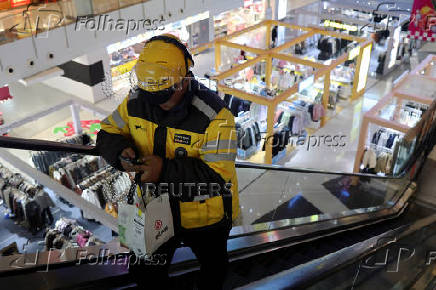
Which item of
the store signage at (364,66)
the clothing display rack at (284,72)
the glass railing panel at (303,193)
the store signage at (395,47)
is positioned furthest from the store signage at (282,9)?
the glass railing panel at (303,193)

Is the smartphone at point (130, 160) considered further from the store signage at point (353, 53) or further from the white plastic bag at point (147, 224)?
the store signage at point (353, 53)

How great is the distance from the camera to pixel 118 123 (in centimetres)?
224

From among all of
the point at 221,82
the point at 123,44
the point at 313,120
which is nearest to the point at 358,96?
the point at 313,120

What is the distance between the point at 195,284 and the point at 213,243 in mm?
518

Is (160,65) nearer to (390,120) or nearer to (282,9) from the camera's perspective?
(390,120)

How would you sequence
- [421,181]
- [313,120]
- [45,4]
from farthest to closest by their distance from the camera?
[313,120] < [45,4] < [421,181]

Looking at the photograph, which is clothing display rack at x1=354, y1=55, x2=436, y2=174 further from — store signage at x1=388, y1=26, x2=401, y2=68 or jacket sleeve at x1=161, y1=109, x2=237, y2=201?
jacket sleeve at x1=161, y1=109, x2=237, y2=201

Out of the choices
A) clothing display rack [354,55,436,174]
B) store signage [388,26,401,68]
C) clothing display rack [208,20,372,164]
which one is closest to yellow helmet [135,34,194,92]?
clothing display rack [354,55,436,174]

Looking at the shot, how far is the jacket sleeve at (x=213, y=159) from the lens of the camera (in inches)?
77.5

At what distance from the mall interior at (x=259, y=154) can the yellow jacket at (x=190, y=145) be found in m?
0.08

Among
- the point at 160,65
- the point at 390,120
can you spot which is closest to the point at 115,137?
the point at 160,65

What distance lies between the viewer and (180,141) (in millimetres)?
2045

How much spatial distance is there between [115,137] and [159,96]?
0.38m

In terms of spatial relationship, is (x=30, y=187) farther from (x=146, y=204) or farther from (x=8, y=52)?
(x=146, y=204)
